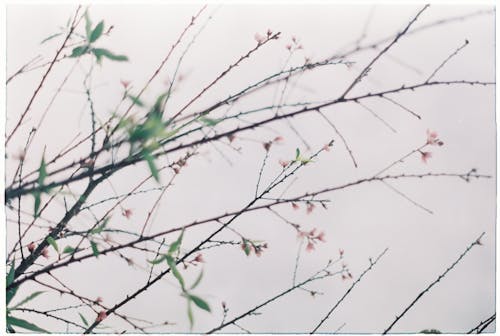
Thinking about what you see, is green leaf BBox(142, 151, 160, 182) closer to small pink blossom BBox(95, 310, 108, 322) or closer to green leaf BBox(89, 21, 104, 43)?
green leaf BBox(89, 21, 104, 43)

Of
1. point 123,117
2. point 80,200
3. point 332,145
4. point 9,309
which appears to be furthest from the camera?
point 332,145

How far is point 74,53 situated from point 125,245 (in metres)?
0.62

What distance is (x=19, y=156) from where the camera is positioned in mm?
1172

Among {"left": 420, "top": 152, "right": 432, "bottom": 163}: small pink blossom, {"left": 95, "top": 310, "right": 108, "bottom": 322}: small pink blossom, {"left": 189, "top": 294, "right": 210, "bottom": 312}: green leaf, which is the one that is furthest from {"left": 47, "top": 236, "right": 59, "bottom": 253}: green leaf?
{"left": 420, "top": 152, "right": 432, "bottom": 163}: small pink blossom

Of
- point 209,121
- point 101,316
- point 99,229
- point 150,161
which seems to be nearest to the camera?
point 150,161

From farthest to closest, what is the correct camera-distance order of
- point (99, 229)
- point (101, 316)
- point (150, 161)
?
point (101, 316) < point (99, 229) < point (150, 161)

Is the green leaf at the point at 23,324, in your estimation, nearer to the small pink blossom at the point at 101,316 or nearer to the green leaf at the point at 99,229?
the small pink blossom at the point at 101,316

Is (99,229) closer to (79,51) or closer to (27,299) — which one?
(27,299)

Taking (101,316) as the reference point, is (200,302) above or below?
below

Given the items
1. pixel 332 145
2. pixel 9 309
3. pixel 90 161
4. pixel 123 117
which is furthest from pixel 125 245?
pixel 332 145

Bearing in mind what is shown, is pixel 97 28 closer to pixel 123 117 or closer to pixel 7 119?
pixel 123 117

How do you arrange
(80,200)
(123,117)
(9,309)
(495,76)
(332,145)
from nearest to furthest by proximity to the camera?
(123,117) < (9,309) < (80,200) < (332,145) < (495,76)

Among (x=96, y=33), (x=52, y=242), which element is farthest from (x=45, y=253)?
(x=96, y=33)

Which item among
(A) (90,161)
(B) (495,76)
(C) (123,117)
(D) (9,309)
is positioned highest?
(B) (495,76)
